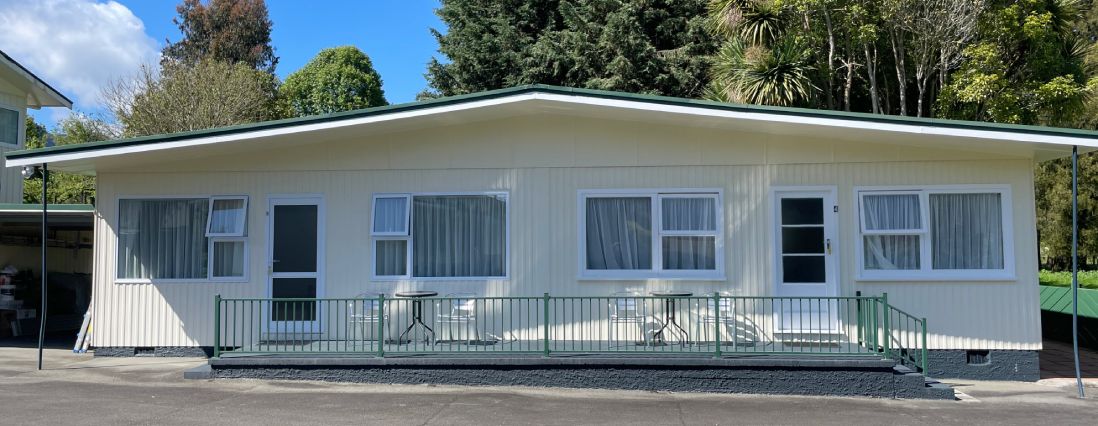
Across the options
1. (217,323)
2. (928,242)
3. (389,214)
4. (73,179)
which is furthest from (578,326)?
(73,179)

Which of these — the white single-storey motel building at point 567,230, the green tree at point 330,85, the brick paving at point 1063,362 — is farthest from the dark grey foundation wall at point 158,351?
the green tree at point 330,85

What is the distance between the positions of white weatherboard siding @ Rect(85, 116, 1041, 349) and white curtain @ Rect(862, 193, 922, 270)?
22 centimetres

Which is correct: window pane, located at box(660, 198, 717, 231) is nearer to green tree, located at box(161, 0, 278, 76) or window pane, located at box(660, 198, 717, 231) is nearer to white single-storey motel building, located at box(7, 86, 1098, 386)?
white single-storey motel building, located at box(7, 86, 1098, 386)

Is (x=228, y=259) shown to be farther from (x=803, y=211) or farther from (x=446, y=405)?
(x=803, y=211)

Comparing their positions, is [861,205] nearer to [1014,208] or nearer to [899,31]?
[1014,208]

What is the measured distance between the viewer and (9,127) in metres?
17.2

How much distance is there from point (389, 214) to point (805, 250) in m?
5.43

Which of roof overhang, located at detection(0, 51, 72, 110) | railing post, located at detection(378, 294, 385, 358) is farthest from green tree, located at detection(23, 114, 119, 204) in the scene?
railing post, located at detection(378, 294, 385, 358)

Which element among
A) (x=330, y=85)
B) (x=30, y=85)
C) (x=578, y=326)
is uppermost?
(x=330, y=85)

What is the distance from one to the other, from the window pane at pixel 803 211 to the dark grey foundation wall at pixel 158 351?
25.8 ft

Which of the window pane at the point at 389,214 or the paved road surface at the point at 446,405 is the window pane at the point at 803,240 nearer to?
the paved road surface at the point at 446,405

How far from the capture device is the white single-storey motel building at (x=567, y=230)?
34.6ft

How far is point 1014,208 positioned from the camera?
418 inches

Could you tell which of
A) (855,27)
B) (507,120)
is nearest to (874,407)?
(507,120)
